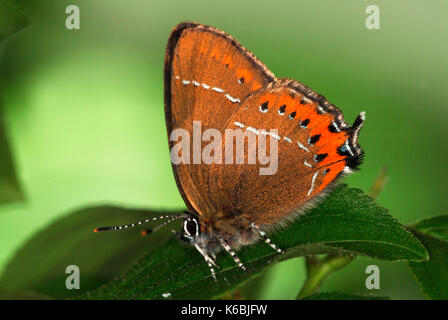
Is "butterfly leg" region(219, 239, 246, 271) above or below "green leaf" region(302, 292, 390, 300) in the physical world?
below

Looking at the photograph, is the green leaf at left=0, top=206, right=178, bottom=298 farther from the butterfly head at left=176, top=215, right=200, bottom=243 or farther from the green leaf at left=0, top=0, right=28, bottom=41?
the green leaf at left=0, top=0, right=28, bottom=41

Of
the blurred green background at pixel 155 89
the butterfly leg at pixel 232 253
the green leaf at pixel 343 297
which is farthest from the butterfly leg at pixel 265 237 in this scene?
the blurred green background at pixel 155 89

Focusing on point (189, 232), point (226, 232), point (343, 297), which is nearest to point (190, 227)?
point (189, 232)

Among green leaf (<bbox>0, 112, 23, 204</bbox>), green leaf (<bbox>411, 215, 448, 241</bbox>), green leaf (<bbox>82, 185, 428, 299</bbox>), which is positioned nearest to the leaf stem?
green leaf (<bbox>82, 185, 428, 299</bbox>)

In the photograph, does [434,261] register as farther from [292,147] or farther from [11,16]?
[11,16]

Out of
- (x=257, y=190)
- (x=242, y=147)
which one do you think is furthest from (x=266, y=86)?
(x=257, y=190)
